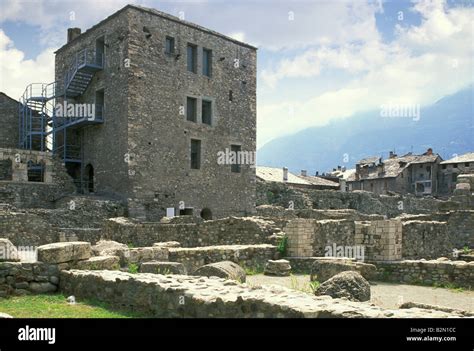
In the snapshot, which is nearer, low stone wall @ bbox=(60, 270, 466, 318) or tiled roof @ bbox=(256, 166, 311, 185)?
low stone wall @ bbox=(60, 270, 466, 318)

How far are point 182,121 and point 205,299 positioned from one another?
2435cm

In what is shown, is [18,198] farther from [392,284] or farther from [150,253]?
[392,284]

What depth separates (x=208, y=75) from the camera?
3331 cm

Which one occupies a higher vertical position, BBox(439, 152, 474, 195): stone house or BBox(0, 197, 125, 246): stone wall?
BBox(439, 152, 474, 195): stone house

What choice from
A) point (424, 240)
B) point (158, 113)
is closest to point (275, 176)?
point (158, 113)

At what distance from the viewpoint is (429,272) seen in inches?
554

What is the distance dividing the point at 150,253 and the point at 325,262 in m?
4.67

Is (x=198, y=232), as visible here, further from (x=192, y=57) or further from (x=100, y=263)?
(x=192, y=57)

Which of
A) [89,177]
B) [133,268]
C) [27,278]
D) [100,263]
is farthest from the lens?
[89,177]

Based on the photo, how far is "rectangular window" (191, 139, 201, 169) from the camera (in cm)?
3228

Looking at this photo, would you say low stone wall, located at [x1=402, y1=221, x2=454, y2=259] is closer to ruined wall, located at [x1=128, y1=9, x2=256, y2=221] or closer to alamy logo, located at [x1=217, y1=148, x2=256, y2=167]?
ruined wall, located at [x1=128, y1=9, x2=256, y2=221]

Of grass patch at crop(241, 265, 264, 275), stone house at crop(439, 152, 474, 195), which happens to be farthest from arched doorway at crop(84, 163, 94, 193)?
stone house at crop(439, 152, 474, 195)
